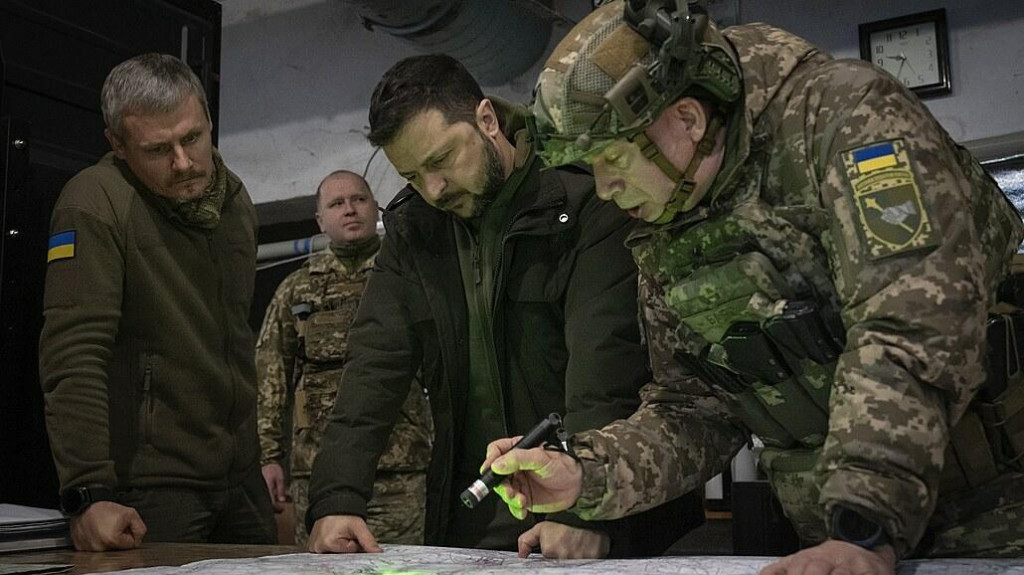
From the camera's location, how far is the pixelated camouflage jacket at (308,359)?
3.44 meters

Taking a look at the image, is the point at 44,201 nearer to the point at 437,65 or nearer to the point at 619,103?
the point at 437,65

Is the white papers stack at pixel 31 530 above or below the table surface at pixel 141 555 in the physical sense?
above

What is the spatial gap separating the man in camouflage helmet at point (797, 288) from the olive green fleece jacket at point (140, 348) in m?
0.83

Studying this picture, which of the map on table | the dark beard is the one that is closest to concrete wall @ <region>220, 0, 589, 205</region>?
the dark beard

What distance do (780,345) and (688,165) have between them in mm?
244

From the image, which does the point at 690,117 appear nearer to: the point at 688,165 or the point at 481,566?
the point at 688,165

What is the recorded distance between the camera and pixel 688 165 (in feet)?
4.25

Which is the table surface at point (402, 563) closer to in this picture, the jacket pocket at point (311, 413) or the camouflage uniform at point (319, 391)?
the camouflage uniform at point (319, 391)

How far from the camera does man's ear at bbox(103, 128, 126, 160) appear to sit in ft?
6.40

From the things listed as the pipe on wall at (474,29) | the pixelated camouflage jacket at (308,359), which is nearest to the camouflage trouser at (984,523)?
the pixelated camouflage jacket at (308,359)

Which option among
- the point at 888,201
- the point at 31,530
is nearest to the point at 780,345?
the point at 888,201

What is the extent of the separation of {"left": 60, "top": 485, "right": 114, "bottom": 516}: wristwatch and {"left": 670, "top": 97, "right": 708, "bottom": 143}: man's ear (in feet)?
3.62

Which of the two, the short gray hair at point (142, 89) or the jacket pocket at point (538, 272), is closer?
the jacket pocket at point (538, 272)

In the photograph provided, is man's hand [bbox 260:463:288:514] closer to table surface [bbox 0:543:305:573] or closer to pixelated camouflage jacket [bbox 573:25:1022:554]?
table surface [bbox 0:543:305:573]
